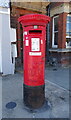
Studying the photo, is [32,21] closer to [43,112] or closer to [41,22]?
[41,22]

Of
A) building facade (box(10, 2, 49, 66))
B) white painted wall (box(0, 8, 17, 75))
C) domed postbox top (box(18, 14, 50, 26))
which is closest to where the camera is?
domed postbox top (box(18, 14, 50, 26))

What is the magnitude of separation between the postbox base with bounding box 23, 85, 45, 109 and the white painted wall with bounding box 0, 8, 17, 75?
9.48 ft

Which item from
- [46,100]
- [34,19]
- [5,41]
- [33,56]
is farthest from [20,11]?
[46,100]

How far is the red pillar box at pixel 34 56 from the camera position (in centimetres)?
284

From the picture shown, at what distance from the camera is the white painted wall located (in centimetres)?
553

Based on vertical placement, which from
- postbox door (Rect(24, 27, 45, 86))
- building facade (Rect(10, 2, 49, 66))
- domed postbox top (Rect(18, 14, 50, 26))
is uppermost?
building facade (Rect(10, 2, 49, 66))

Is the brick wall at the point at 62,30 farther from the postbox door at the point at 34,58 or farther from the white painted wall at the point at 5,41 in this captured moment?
the postbox door at the point at 34,58

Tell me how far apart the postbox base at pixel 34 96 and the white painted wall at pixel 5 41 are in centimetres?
289

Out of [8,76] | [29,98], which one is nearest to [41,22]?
[29,98]

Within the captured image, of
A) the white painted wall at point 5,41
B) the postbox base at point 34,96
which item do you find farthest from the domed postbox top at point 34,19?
the white painted wall at point 5,41

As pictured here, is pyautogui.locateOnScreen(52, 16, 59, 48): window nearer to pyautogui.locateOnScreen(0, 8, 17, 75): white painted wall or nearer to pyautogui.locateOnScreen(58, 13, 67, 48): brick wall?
pyautogui.locateOnScreen(58, 13, 67, 48): brick wall

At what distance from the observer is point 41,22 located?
9.41 ft

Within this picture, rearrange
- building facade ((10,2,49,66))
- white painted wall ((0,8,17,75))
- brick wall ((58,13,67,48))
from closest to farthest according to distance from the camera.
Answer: white painted wall ((0,8,17,75)), building facade ((10,2,49,66)), brick wall ((58,13,67,48))

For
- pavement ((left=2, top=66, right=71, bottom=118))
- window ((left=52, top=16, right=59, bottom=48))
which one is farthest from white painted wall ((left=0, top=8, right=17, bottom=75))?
window ((left=52, top=16, right=59, bottom=48))
